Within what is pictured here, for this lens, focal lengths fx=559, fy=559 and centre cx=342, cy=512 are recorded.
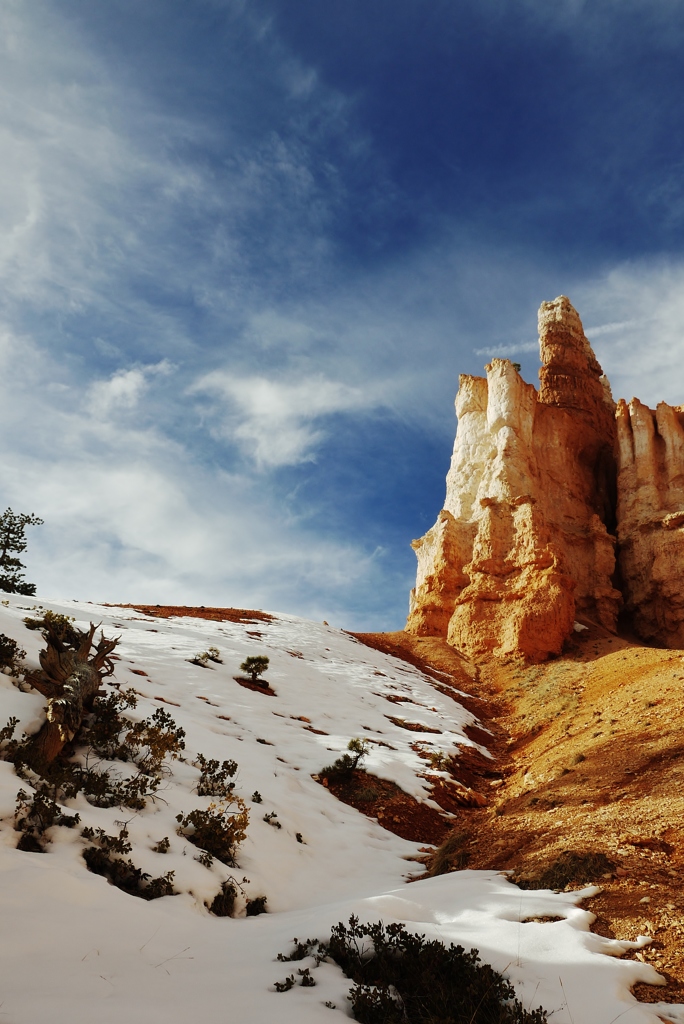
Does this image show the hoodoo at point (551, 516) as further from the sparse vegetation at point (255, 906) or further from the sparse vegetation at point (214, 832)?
the sparse vegetation at point (255, 906)

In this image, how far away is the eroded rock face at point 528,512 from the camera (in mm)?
29969

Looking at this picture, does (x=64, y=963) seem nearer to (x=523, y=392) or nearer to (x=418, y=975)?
(x=418, y=975)

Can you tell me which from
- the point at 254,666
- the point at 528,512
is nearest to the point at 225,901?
the point at 254,666

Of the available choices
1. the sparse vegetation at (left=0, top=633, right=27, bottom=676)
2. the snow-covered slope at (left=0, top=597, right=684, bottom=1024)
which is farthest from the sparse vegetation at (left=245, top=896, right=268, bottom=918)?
the sparse vegetation at (left=0, top=633, right=27, bottom=676)

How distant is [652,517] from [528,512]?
9923 mm

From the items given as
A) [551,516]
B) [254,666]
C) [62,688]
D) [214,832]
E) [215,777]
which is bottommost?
[214,832]

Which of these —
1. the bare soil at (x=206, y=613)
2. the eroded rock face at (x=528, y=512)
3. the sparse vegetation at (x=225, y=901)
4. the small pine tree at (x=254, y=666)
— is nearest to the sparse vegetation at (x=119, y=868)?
the sparse vegetation at (x=225, y=901)

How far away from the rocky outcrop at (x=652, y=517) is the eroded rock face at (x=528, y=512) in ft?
5.76

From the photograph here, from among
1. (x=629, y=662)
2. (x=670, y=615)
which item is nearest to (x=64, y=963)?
(x=629, y=662)

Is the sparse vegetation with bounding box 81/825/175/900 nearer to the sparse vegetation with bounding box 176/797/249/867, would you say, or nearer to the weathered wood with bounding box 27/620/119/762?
the sparse vegetation with bounding box 176/797/249/867

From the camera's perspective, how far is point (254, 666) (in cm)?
1570

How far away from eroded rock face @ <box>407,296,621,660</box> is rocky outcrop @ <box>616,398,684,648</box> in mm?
1756

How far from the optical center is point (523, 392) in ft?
130

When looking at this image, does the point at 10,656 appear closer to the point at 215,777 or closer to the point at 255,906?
the point at 215,777
